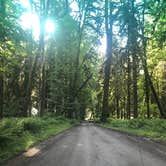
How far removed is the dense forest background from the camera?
24.2 meters

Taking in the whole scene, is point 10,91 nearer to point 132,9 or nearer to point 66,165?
point 132,9

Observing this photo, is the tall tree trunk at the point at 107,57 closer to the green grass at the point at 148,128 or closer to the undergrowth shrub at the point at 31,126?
the green grass at the point at 148,128

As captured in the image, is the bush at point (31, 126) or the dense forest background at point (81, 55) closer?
the bush at point (31, 126)

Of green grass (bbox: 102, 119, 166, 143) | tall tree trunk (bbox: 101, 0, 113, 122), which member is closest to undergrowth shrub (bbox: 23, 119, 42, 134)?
green grass (bbox: 102, 119, 166, 143)

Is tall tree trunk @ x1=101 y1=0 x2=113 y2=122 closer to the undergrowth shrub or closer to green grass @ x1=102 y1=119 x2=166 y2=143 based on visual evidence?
green grass @ x1=102 y1=119 x2=166 y2=143

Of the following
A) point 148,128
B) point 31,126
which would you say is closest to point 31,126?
point 31,126

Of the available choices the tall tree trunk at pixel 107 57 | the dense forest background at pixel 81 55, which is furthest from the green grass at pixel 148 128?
the tall tree trunk at pixel 107 57

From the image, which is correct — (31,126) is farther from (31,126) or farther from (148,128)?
(148,128)

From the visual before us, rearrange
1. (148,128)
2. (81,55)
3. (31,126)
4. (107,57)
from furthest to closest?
(81,55) → (107,57) → (148,128) → (31,126)

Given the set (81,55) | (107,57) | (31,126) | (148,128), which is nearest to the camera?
(31,126)

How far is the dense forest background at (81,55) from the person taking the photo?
24156 millimetres

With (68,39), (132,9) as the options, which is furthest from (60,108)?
(132,9)

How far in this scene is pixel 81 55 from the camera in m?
48.8

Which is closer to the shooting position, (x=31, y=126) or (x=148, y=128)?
(x=31, y=126)
